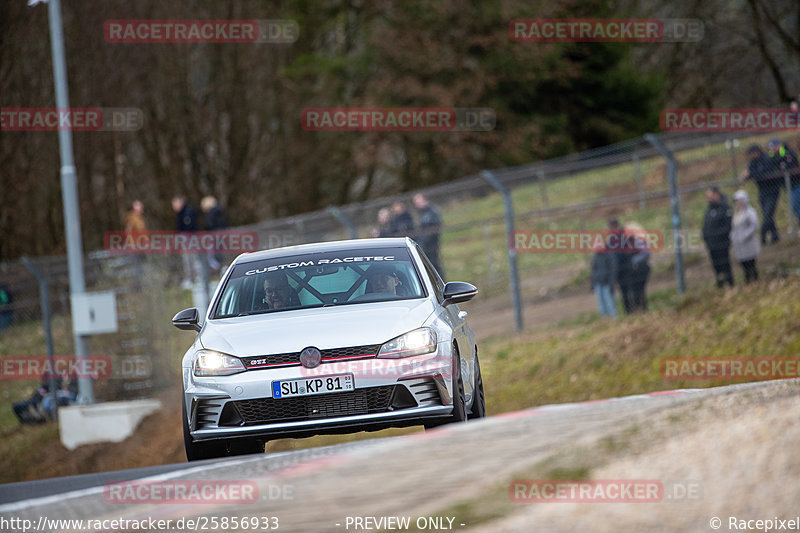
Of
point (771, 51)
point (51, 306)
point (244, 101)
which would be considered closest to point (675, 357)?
point (51, 306)

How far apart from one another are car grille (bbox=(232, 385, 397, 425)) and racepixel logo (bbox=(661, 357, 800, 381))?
7.21 metres

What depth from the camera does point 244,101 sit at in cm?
4522

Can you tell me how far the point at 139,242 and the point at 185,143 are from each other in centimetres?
2050

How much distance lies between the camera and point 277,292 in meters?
9.55

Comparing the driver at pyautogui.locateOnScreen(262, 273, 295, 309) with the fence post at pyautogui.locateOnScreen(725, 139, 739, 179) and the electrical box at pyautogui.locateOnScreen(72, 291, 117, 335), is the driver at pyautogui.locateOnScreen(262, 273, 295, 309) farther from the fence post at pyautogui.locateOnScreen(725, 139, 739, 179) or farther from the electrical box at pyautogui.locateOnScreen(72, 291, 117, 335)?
the fence post at pyautogui.locateOnScreen(725, 139, 739, 179)

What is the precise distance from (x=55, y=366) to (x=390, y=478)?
664 inches

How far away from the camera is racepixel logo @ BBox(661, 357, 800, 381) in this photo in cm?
1440

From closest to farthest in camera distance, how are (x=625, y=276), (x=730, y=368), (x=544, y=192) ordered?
(x=730, y=368) < (x=625, y=276) < (x=544, y=192)

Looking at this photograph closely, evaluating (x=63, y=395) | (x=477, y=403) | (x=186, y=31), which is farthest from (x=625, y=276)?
(x=186, y=31)

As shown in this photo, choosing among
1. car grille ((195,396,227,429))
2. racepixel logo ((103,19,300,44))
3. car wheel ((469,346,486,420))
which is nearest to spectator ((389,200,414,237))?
car wheel ((469,346,486,420))

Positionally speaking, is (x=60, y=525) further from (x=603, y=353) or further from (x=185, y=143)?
(x=185, y=143)

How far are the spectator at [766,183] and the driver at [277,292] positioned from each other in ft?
32.7

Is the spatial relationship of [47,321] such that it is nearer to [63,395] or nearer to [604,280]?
[63,395]

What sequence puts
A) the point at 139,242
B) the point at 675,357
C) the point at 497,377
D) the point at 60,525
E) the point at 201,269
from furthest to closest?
the point at 139,242
the point at 201,269
the point at 497,377
the point at 675,357
the point at 60,525
